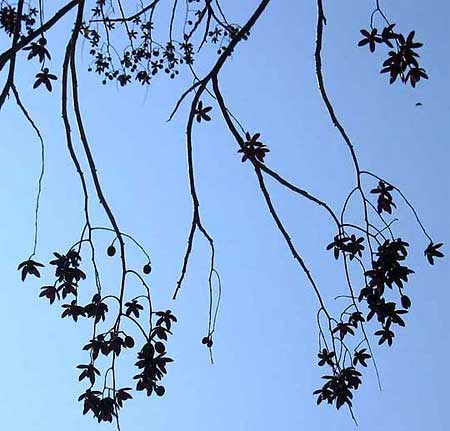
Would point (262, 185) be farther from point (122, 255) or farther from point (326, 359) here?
point (326, 359)

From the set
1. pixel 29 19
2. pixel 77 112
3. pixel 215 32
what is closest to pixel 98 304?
pixel 77 112

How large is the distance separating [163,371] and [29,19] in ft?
5.29

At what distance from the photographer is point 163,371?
1.93 metres

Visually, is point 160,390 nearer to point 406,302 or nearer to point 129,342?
point 129,342

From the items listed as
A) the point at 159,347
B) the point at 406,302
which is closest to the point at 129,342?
the point at 159,347

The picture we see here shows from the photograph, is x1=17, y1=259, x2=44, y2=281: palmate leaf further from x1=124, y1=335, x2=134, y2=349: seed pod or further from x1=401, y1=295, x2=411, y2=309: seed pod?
x1=401, y1=295, x2=411, y2=309: seed pod

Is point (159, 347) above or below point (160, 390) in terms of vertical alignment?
above

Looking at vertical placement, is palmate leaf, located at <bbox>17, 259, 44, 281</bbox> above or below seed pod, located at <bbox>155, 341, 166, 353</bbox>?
above

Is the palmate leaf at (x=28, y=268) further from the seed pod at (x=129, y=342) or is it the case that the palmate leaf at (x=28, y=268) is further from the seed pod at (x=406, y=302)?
the seed pod at (x=406, y=302)

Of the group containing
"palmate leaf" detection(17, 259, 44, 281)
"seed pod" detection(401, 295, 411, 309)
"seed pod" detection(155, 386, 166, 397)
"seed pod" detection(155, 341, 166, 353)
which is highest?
"palmate leaf" detection(17, 259, 44, 281)

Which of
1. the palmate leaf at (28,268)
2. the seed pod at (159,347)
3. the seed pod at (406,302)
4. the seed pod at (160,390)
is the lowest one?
the seed pod at (160,390)

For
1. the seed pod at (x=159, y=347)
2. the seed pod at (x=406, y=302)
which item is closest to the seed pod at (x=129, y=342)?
the seed pod at (x=159, y=347)

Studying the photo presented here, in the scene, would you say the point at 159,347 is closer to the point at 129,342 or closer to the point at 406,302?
the point at 129,342

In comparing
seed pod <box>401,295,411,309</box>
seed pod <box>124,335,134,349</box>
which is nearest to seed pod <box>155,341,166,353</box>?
seed pod <box>124,335,134,349</box>
